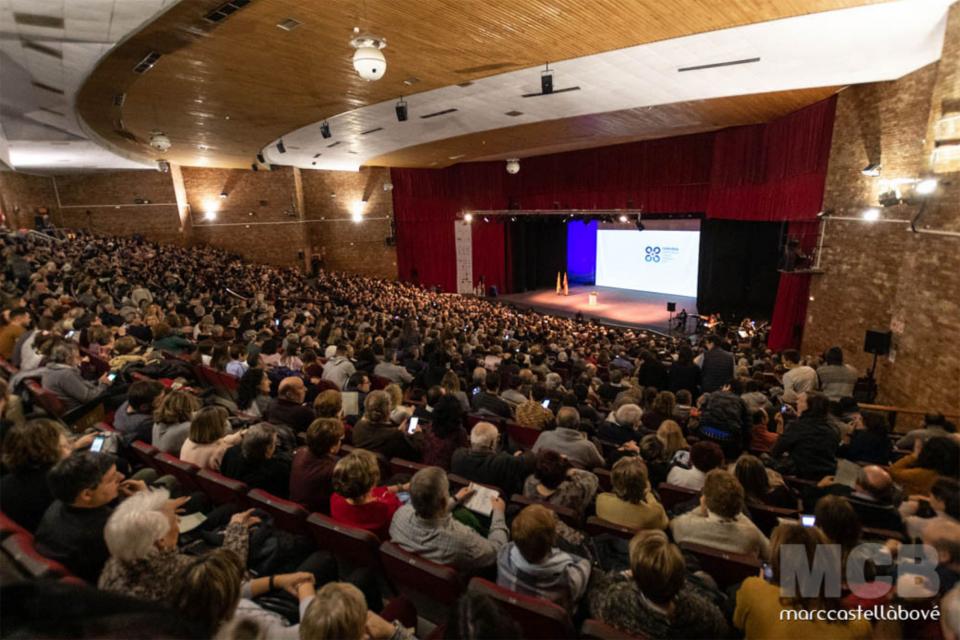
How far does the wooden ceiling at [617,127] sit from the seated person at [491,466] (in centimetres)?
826

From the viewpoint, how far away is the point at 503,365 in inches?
278

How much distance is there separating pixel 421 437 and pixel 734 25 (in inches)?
217

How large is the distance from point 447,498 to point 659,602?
0.97 metres

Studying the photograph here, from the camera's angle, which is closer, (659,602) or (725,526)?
(659,602)

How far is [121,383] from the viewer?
4547mm

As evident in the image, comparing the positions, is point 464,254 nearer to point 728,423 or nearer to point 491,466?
point 728,423

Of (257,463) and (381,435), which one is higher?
(257,463)

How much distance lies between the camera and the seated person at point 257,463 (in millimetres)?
2920

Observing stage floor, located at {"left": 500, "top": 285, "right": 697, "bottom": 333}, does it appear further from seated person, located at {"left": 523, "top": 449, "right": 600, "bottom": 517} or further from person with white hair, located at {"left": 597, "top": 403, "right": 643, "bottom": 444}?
seated person, located at {"left": 523, "top": 449, "right": 600, "bottom": 517}

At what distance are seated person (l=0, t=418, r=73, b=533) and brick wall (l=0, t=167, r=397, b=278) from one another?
740 inches

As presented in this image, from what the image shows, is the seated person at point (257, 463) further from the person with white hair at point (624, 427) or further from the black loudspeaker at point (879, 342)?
the black loudspeaker at point (879, 342)

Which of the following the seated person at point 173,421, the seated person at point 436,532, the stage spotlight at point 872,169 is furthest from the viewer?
the stage spotlight at point 872,169

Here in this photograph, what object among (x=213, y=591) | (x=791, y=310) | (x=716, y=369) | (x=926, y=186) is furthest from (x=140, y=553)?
(x=791, y=310)

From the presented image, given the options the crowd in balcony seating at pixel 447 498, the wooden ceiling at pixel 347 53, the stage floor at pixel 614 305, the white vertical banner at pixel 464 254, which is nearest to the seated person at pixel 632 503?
the crowd in balcony seating at pixel 447 498
